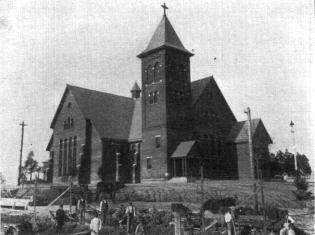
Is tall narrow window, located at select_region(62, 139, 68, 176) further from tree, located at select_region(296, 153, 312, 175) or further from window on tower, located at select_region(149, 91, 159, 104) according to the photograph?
tree, located at select_region(296, 153, 312, 175)

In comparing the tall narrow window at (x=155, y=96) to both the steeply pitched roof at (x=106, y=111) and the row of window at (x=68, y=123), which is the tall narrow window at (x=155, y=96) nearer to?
the steeply pitched roof at (x=106, y=111)

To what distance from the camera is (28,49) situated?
1853 cm

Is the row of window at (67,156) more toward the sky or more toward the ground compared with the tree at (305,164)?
more toward the sky

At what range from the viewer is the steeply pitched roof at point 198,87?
41850 mm

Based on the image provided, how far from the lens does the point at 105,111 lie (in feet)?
150

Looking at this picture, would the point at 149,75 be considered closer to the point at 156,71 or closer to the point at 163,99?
the point at 156,71

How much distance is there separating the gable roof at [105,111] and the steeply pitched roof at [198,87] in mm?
8916

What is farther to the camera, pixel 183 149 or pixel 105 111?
pixel 105 111

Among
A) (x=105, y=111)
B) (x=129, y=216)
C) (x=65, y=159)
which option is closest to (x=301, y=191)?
(x=129, y=216)

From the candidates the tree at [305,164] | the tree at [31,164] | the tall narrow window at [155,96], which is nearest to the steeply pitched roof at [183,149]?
the tall narrow window at [155,96]

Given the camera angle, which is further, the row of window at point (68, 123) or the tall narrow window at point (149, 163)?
the row of window at point (68, 123)

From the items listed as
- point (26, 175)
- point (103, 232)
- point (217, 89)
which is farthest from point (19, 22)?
point (26, 175)

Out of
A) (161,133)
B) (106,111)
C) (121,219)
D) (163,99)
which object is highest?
(106,111)

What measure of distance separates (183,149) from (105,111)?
12397mm
